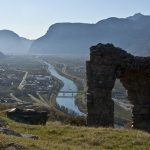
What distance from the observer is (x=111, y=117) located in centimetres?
3017

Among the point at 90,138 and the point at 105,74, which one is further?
the point at 105,74

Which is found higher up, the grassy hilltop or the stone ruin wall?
the stone ruin wall

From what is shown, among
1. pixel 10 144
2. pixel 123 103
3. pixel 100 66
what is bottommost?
pixel 123 103

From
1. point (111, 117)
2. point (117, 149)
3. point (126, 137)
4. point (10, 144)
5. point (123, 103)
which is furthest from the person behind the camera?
point (123, 103)

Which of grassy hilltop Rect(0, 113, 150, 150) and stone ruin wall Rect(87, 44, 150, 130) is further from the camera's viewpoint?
stone ruin wall Rect(87, 44, 150, 130)

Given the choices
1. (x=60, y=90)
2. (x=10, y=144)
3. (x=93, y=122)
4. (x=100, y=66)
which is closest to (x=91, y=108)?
(x=93, y=122)

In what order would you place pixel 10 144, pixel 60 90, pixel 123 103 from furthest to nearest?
pixel 60 90
pixel 123 103
pixel 10 144

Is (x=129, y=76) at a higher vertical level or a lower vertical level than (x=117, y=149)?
higher

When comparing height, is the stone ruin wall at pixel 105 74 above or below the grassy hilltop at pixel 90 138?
above

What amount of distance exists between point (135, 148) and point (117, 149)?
0.82 m

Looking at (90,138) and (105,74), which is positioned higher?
(105,74)

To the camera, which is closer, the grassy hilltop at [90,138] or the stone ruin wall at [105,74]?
the grassy hilltop at [90,138]

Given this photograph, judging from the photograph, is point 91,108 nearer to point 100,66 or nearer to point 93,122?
point 93,122

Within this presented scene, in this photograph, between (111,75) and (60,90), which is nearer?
(111,75)
